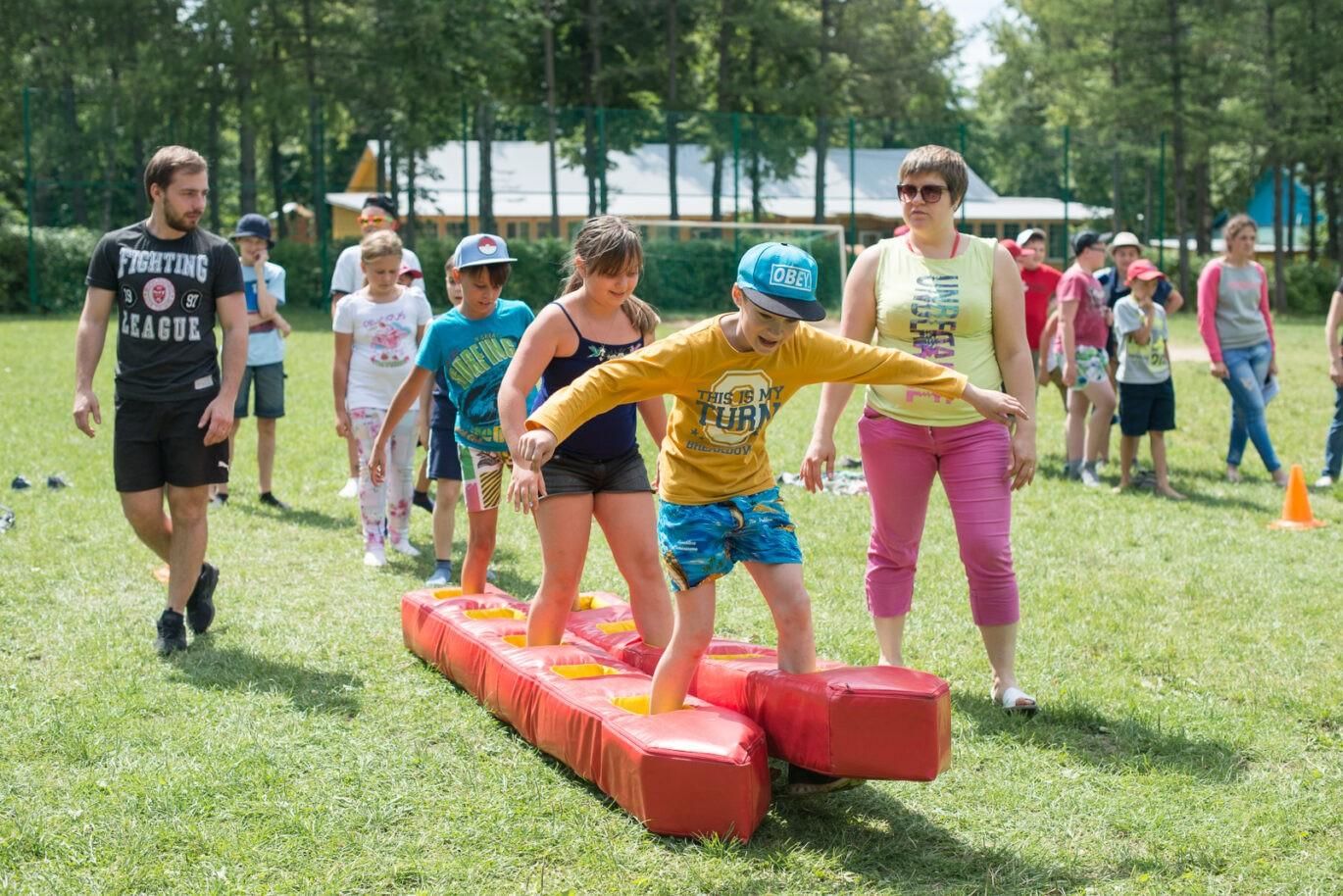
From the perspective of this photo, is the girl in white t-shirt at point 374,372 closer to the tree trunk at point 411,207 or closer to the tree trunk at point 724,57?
the tree trunk at point 411,207

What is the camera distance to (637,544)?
219 inches

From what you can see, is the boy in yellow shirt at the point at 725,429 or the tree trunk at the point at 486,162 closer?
the boy in yellow shirt at the point at 725,429

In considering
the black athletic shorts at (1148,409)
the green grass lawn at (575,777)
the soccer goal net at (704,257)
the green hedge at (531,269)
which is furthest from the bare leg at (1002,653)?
the green hedge at (531,269)

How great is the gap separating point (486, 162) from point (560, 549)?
26.4m

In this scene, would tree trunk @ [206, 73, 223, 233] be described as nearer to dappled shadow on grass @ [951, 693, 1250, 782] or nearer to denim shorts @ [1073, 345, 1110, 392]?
denim shorts @ [1073, 345, 1110, 392]

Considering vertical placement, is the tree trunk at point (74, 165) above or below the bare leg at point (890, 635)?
above

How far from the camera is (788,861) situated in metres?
4.25

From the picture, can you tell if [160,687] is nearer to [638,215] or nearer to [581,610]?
[581,610]

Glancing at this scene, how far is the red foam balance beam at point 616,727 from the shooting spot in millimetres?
4344

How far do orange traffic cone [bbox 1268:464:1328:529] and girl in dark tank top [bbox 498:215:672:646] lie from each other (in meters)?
6.03

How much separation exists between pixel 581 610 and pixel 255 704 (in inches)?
63.0

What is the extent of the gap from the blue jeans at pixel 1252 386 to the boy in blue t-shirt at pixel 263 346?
25.7 ft

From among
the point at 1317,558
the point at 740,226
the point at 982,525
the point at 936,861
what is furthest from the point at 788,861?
the point at 740,226

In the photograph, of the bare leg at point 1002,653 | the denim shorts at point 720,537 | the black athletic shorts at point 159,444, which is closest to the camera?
the denim shorts at point 720,537
